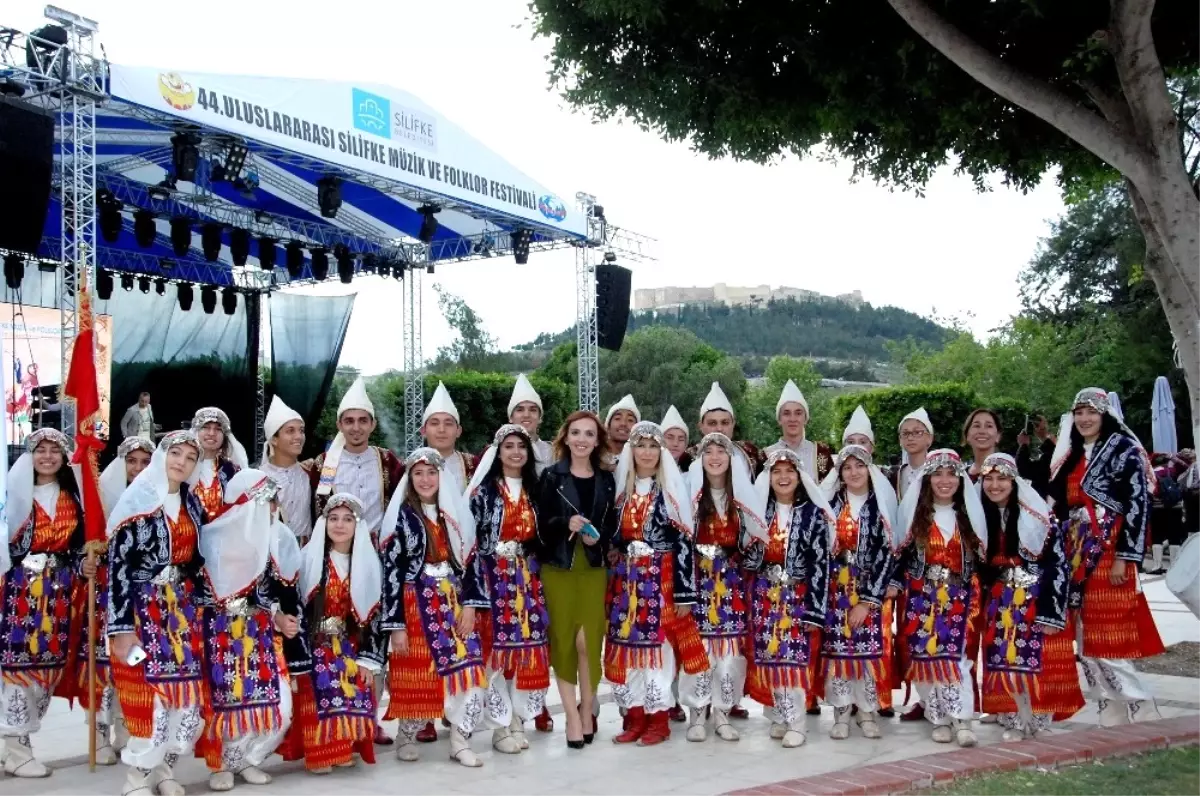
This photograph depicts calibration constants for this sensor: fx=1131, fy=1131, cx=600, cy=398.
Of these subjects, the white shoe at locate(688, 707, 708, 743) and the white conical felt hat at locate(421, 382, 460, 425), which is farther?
the white conical felt hat at locate(421, 382, 460, 425)

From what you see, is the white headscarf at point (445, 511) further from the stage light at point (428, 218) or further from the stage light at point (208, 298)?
the stage light at point (208, 298)

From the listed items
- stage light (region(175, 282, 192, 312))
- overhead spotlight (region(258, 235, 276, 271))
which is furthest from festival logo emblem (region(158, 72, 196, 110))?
stage light (region(175, 282, 192, 312))

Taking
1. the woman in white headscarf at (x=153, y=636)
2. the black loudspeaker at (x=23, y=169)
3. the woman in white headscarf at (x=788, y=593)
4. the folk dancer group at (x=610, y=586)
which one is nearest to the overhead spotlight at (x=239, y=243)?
the black loudspeaker at (x=23, y=169)

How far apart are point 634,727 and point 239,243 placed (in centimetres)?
1171

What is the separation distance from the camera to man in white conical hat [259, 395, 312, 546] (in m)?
5.66

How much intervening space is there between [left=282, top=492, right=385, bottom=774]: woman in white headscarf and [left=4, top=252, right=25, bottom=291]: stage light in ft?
35.8

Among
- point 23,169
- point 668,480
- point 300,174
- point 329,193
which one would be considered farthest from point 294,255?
point 668,480

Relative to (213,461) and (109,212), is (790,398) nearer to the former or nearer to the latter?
(213,461)

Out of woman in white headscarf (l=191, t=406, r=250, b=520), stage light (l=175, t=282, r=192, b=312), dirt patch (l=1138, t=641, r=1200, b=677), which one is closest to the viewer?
woman in white headscarf (l=191, t=406, r=250, b=520)

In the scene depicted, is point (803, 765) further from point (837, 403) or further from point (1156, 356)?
point (1156, 356)

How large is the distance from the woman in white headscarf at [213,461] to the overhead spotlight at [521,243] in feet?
33.7

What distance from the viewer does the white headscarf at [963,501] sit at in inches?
220

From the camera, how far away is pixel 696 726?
18.5ft

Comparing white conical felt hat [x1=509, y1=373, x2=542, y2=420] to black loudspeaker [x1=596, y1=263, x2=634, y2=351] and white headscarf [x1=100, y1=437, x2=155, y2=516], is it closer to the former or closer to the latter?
white headscarf [x1=100, y1=437, x2=155, y2=516]
